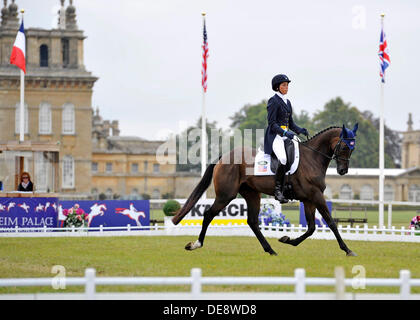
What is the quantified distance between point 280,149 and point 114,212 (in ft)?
37.8

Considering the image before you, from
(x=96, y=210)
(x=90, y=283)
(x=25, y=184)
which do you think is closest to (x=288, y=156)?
(x=90, y=283)

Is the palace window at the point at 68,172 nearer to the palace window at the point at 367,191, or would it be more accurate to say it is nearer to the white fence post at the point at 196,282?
the palace window at the point at 367,191

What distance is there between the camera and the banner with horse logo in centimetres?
2650

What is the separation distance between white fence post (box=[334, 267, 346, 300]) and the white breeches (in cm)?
708

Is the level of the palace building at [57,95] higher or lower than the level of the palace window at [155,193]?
higher

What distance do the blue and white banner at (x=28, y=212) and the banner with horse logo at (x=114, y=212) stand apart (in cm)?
77

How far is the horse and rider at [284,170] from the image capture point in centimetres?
1638

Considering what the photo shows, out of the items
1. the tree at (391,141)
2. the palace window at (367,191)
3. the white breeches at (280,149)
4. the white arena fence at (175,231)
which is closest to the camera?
the white breeches at (280,149)

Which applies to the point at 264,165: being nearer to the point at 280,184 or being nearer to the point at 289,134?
the point at 280,184

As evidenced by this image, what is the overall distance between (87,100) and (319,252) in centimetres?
4707

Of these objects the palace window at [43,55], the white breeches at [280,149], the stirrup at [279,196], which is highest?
the palace window at [43,55]

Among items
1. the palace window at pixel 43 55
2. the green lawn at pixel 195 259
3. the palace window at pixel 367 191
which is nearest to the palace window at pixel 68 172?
the palace window at pixel 43 55
